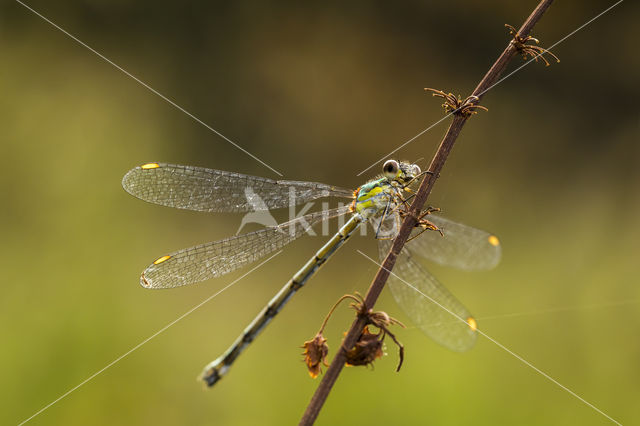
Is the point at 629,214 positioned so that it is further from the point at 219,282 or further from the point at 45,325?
the point at 45,325

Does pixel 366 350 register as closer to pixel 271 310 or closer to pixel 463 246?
pixel 271 310

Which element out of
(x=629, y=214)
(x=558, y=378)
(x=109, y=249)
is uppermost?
(x=629, y=214)

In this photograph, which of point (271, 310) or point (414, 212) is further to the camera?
point (271, 310)

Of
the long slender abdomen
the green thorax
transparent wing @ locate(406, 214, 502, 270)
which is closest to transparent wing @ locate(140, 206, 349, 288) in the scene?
the green thorax

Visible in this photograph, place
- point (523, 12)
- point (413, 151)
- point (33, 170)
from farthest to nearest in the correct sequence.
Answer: point (523, 12) → point (413, 151) → point (33, 170)

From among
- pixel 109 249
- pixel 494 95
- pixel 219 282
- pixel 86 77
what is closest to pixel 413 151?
pixel 494 95

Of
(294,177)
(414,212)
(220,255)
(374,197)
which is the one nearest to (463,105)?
(414,212)

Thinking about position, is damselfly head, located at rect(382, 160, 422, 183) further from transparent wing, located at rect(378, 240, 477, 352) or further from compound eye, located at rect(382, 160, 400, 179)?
transparent wing, located at rect(378, 240, 477, 352)
